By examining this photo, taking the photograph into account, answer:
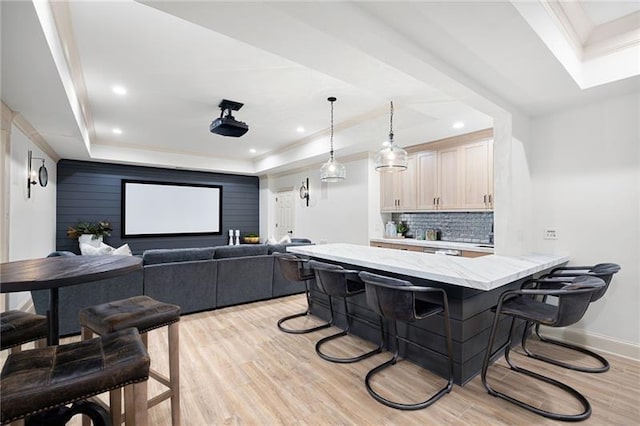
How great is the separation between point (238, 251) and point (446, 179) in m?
3.32

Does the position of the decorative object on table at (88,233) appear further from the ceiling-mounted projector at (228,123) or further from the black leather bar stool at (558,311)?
the black leather bar stool at (558,311)

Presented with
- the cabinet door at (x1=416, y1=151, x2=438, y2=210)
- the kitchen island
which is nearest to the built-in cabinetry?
the cabinet door at (x1=416, y1=151, x2=438, y2=210)

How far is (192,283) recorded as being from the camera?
3850 millimetres

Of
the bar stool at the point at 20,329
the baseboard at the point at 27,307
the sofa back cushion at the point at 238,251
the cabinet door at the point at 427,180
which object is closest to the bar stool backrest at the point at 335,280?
the sofa back cushion at the point at 238,251

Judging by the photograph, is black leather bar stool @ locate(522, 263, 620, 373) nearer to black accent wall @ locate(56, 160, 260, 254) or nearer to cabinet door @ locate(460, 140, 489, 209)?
cabinet door @ locate(460, 140, 489, 209)

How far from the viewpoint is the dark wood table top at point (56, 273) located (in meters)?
1.28

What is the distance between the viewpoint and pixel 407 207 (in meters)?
5.21

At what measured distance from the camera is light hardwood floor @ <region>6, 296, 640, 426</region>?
193 cm

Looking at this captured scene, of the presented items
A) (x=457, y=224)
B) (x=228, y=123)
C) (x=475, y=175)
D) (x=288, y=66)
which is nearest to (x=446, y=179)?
(x=475, y=175)

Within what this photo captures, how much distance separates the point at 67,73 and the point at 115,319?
2.48 meters

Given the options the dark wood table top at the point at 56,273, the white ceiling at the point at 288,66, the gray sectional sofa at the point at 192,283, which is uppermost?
the white ceiling at the point at 288,66

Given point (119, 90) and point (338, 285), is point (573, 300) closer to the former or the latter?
point (338, 285)

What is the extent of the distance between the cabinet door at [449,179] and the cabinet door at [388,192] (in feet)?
2.77

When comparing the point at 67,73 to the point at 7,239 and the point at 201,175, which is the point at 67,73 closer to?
the point at 7,239
